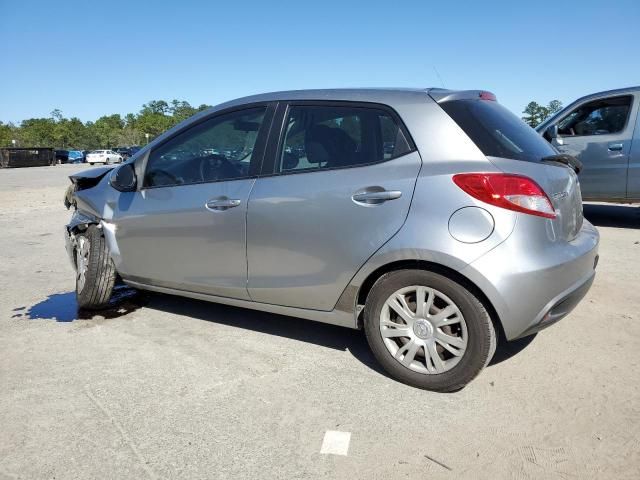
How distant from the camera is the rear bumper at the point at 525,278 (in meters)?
2.52

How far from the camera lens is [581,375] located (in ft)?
9.75

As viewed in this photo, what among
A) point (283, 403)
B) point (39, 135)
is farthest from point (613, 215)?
point (39, 135)

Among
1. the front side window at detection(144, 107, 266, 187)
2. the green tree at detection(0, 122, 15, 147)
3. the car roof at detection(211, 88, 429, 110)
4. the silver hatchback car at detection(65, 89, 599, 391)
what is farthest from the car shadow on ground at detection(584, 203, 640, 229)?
the green tree at detection(0, 122, 15, 147)

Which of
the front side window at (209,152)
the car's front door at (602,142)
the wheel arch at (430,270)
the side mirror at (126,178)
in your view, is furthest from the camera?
the car's front door at (602,142)

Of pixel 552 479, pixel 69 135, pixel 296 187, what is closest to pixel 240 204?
pixel 296 187

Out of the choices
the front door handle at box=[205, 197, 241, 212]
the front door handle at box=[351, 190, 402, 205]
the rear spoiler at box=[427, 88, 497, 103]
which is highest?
the rear spoiler at box=[427, 88, 497, 103]

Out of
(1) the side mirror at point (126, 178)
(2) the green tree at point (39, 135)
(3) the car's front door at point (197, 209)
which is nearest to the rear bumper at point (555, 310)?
(3) the car's front door at point (197, 209)

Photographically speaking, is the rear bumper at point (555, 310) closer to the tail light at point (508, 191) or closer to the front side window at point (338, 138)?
the tail light at point (508, 191)

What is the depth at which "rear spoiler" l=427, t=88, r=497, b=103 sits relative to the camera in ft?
9.51

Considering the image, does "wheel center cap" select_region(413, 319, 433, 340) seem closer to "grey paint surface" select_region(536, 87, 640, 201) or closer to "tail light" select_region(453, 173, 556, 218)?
"tail light" select_region(453, 173, 556, 218)

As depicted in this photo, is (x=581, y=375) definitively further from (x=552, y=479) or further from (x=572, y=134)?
(x=572, y=134)

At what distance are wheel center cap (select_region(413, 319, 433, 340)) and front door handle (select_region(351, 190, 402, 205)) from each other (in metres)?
0.71

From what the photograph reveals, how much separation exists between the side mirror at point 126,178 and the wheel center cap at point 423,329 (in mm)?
2388

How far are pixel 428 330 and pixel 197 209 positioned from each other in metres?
1.76
